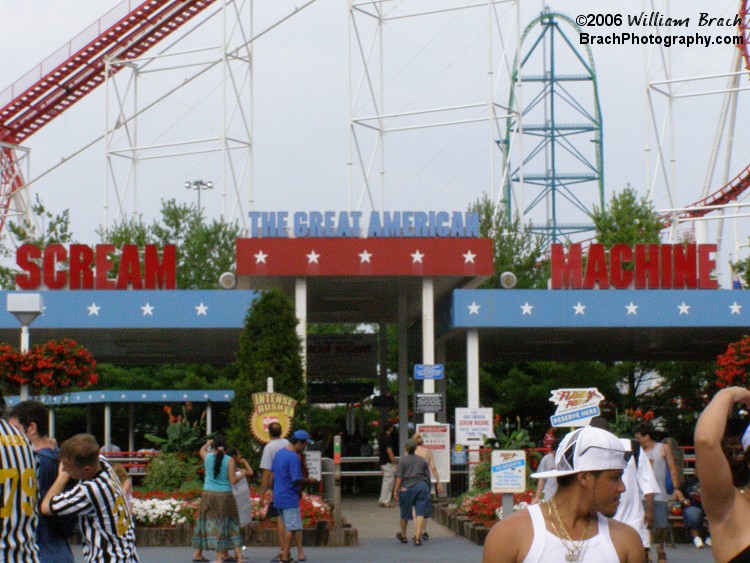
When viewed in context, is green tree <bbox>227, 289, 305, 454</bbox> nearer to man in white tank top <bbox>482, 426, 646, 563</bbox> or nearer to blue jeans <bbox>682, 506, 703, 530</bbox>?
blue jeans <bbox>682, 506, 703, 530</bbox>

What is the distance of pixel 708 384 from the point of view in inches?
1745

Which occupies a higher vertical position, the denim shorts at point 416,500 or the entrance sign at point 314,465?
the entrance sign at point 314,465

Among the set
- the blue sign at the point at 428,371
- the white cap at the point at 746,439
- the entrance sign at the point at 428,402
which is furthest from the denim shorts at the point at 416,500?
the white cap at the point at 746,439

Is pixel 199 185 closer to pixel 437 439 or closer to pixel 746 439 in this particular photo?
pixel 437 439

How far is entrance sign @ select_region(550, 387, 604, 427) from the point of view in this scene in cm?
1388

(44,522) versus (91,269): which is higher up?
(91,269)

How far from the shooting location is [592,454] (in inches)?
178

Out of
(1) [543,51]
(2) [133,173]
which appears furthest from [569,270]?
(1) [543,51]

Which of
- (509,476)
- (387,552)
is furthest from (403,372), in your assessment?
(509,476)

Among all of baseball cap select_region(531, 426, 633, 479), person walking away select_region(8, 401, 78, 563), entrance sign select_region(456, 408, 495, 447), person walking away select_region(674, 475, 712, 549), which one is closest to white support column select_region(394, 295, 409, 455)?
entrance sign select_region(456, 408, 495, 447)

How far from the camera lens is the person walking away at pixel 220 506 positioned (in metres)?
16.6

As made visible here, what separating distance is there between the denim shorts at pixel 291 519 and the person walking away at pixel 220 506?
630 mm

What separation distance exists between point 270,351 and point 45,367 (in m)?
5.05

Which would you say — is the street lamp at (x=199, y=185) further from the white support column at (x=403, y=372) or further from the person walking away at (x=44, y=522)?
the person walking away at (x=44, y=522)
